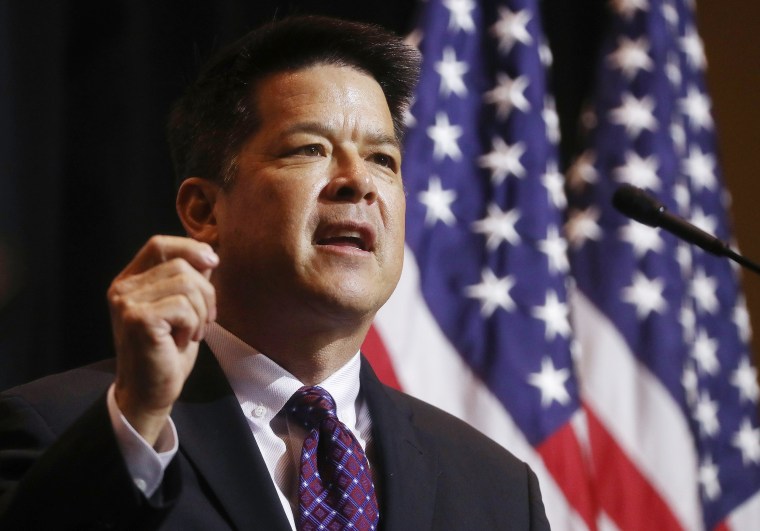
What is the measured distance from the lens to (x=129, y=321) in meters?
1.22

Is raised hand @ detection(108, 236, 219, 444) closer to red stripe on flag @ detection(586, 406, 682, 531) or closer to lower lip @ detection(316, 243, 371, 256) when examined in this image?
lower lip @ detection(316, 243, 371, 256)

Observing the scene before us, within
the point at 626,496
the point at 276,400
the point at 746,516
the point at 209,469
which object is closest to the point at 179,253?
the point at 209,469

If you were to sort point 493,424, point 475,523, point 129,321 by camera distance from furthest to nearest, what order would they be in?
point 493,424, point 475,523, point 129,321

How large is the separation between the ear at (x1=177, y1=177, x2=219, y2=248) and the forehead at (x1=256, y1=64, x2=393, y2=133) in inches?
6.8

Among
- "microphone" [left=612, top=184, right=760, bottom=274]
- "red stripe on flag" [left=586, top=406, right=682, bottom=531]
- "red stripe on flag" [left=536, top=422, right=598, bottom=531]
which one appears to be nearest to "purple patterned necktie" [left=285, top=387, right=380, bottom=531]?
"microphone" [left=612, top=184, right=760, bottom=274]

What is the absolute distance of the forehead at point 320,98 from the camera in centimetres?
185

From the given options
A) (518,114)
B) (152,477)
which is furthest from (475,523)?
(518,114)

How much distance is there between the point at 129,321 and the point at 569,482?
1686 millimetres

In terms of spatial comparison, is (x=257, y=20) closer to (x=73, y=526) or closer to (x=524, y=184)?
(x=524, y=184)

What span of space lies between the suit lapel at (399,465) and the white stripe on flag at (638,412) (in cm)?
98

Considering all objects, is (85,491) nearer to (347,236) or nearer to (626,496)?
(347,236)

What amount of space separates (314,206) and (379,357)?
92 cm

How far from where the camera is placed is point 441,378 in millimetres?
2637

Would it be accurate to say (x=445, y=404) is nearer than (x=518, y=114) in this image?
Yes
